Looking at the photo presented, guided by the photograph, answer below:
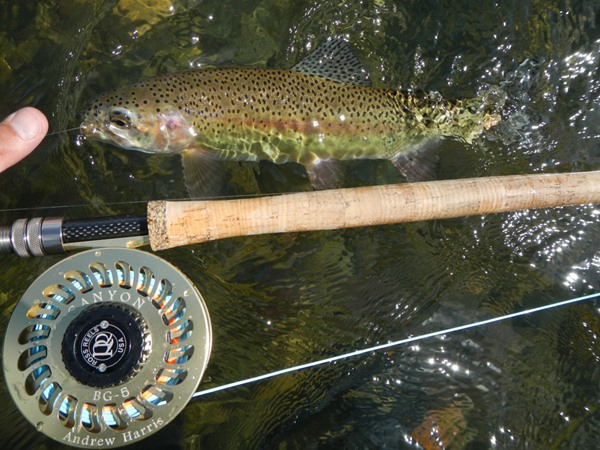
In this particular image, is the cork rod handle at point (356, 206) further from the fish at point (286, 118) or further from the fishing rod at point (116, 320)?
the fish at point (286, 118)

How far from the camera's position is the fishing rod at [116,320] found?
238 cm

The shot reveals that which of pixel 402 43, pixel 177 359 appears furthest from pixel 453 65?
pixel 177 359

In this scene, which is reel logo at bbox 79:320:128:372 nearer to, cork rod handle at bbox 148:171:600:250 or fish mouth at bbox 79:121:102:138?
cork rod handle at bbox 148:171:600:250

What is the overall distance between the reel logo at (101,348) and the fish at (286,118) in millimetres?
1239

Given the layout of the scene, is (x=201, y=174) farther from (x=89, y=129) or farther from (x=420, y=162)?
(x=420, y=162)

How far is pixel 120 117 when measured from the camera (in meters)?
3.27

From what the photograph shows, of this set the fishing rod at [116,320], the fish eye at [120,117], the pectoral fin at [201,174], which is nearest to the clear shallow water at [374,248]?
the pectoral fin at [201,174]

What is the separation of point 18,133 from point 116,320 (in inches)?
35.6

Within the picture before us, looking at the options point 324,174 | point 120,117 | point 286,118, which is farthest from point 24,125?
point 324,174

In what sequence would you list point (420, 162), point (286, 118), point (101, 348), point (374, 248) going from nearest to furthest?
1. point (101, 348)
2. point (286, 118)
3. point (420, 162)
4. point (374, 248)

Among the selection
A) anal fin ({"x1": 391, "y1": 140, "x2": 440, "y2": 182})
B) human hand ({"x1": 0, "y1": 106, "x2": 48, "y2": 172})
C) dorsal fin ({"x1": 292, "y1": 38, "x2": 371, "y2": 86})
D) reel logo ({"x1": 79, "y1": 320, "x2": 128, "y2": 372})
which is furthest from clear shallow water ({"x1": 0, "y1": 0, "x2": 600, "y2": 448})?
human hand ({"x1": 0, "y1": 106, "x2": 48, "y2": 172})

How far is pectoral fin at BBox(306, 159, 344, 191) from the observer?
11.8 feet

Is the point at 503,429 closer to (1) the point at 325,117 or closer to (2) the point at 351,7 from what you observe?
(1) the point at 325,117

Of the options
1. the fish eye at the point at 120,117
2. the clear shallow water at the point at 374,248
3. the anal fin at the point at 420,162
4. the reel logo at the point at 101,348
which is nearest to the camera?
the reel logo at the point at 101,348
